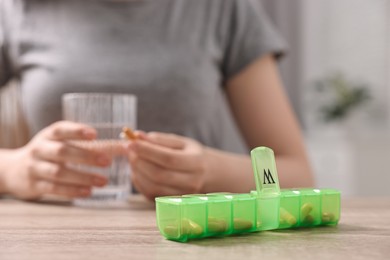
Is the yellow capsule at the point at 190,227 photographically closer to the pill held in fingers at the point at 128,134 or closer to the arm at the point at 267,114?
the pill held in fingers at the point at 128,134

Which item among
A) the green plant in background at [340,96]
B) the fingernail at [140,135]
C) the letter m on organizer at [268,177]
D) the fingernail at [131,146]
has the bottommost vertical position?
the letter m on organizer at [268,177]

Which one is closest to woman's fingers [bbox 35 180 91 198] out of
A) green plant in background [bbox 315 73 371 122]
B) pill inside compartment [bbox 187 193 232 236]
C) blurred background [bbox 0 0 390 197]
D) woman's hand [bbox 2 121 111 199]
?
woman's hand [bbox 2 121 111 199]

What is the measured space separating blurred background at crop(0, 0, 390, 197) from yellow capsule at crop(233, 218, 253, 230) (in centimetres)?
260

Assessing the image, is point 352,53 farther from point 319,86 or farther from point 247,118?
point 247,118

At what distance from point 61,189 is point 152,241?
43 cm

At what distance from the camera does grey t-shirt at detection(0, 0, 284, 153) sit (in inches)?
49.3

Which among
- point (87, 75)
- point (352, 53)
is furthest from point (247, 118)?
point (352, 53)

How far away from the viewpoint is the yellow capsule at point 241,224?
0.54 meters

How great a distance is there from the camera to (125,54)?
1.26 metres

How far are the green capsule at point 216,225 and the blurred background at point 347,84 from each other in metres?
2.62

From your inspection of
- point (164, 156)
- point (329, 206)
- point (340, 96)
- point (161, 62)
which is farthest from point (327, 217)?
point (340, 96)

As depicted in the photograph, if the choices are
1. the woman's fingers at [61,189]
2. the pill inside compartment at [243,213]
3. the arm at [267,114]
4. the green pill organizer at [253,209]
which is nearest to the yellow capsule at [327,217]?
the green pill organizer at [253,209]

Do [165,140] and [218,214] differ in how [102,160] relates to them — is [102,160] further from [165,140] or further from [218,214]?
[218,214]

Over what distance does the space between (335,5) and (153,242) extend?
10.0 feet
